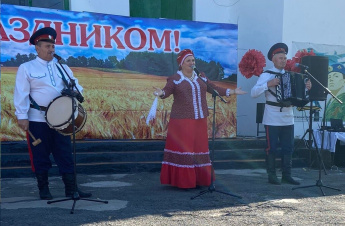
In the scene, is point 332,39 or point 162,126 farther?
point 332,39

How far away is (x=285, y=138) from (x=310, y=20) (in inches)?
203

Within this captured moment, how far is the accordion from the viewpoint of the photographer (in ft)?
20.8

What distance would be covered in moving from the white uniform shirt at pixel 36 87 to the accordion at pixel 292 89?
3219mm

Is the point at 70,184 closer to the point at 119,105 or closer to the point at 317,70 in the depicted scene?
the point at 119,105

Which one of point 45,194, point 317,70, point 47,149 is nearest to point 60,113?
point 47,149

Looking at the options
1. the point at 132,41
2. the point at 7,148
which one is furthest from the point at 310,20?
the point at 7,148

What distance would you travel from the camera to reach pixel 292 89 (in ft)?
20.8

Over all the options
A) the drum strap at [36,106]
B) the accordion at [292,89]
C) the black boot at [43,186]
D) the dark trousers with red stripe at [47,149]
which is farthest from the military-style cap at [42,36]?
the accordion at [292,89]

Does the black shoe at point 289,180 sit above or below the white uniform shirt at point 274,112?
below

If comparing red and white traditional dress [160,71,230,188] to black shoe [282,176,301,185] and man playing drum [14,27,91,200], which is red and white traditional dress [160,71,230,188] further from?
Result: man playing drum [14,27,91,200]

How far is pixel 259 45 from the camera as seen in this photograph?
11.0 m

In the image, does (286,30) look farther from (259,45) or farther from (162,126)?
(162,126)

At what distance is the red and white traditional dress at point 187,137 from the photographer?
6129mm

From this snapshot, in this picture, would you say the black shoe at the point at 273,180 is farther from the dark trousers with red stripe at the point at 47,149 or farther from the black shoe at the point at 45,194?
the black shoe at the point at 45,194
